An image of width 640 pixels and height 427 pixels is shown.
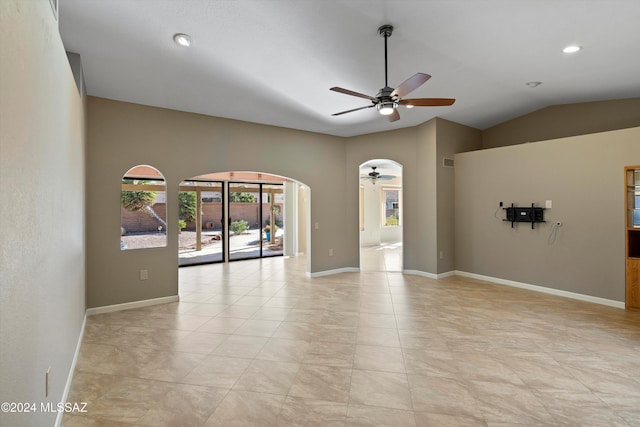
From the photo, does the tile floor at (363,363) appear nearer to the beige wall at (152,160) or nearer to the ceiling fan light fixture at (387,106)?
the beige wall at (152,160)

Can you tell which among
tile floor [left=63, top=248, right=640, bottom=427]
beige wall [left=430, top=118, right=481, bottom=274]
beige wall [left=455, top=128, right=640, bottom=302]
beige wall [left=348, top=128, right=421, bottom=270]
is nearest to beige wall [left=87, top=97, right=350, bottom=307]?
tile floor [left=63, top=248, right=640, bottom=427]

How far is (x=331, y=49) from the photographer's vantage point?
137 inches

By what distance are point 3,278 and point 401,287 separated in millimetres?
5242

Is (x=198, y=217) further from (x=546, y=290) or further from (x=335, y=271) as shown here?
(x=546, y=290)

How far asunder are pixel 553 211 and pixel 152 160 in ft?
21.0

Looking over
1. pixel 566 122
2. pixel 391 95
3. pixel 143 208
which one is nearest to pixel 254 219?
pixel 143 208

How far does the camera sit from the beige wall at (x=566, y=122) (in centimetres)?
545

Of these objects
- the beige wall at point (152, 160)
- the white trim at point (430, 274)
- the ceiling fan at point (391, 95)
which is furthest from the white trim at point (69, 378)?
the white trim at point (430, 274)

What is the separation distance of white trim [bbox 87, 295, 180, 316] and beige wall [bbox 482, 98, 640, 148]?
7.04 m

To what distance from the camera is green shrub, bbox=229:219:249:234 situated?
31.7ft

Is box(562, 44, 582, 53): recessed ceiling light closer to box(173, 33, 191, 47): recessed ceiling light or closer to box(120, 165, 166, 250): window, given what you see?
box(173, 33, 191, 47): recessed ceiling light

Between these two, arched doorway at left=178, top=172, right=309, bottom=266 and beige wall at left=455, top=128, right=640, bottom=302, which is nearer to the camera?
beige wall at left=455, top=128, right=640, bottom=302

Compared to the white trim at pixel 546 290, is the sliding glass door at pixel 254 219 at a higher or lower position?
higher

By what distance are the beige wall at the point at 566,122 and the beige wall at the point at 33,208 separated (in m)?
7.40
